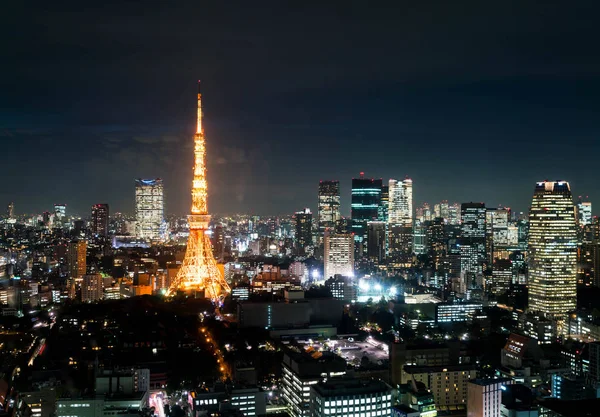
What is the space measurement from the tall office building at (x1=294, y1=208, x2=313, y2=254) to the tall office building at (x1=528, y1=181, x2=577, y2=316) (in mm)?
16212

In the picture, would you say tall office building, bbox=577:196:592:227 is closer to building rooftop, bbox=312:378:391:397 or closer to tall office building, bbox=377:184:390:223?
tall office building, bbox=377:184:390:223

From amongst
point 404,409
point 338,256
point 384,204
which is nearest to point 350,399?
point 404,409

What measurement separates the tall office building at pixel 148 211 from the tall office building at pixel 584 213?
759 inches

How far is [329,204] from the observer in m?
36.1

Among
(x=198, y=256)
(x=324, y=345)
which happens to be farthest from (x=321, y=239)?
(x=324, y=345)

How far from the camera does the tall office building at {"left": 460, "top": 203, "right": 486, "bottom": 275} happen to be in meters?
26.8

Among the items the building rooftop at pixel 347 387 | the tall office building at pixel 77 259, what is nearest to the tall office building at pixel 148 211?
the tall office building at pixel 77 259

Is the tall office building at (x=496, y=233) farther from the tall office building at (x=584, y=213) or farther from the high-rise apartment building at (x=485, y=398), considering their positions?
the high-rise apartment building at (x=485, y=398)

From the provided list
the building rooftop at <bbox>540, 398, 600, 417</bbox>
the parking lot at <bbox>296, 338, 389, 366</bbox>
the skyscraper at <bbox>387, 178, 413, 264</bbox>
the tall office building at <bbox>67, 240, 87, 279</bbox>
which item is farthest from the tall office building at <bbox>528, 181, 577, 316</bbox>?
the tall office building at <bbox>67, 240, 87, 279</bbox>

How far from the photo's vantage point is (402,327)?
1744 centimetres

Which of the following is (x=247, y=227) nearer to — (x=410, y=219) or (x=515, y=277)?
(x=410, y=219)

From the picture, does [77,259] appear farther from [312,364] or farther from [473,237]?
[473,237]

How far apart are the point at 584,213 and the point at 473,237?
4.61 metres

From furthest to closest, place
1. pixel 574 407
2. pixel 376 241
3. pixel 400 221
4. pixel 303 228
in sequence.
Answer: pixel 400 221
pixel 303 228
pixel 376 241
pixel 574 407
